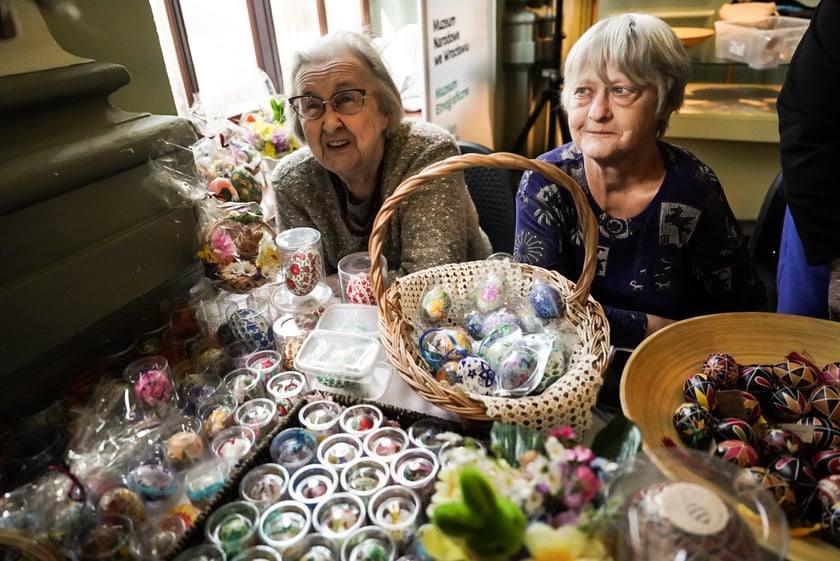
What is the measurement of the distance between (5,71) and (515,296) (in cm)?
114

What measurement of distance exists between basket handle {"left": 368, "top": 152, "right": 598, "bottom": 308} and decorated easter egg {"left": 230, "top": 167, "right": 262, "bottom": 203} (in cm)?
71

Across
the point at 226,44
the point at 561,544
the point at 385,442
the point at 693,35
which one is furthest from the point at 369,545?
the point at 693,35

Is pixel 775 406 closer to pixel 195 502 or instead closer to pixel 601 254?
pixel 601 254

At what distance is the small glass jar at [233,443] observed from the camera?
35.0 inches

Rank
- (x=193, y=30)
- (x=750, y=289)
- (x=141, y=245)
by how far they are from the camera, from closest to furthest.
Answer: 1. (x=141, y=245)
2. (x=750, y=289)
3. (x=193, y=30)

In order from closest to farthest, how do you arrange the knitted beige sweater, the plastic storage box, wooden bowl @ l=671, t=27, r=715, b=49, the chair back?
the knitted beige sweater → the chair back → the plastic storage box → wooden bowl @ l=671, t=27, r=715, b=49

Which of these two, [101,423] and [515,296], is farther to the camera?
[515,296]

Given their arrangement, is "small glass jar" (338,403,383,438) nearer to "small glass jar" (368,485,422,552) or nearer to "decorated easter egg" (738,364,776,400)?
"small glass jar" (368,485,422,552)

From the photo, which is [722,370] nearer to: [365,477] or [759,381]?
[759,381]

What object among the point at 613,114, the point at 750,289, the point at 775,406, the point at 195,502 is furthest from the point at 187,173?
the point at 750,289

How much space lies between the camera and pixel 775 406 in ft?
3.10

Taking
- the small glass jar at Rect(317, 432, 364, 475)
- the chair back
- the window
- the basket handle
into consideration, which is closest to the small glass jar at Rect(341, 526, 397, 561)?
the small glass jar at Rect(317, 432, 364, 475)

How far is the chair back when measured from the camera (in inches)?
78.7

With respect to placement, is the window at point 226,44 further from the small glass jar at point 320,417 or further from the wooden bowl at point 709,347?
the wooden bowl at point 709,347
